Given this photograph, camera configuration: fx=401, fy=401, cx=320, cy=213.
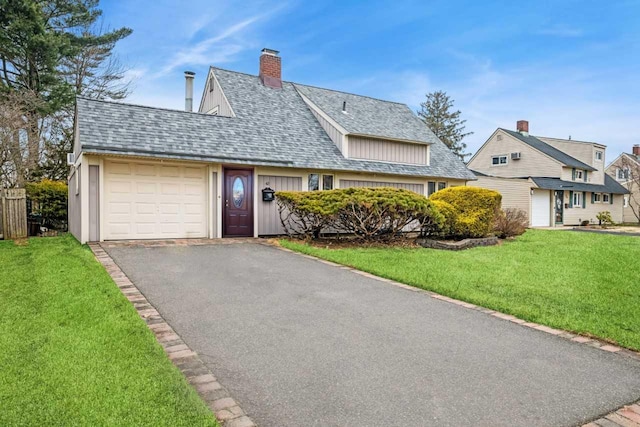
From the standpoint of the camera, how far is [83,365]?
315cm

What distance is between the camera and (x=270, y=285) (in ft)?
21.0

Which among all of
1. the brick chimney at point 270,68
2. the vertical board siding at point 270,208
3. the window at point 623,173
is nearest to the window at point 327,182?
the vertical board siding at point 270,208

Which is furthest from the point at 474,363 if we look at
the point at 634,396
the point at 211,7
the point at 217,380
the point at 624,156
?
the point at 624,156

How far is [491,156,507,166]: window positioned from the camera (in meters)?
29.2

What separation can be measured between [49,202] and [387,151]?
42.3 feet

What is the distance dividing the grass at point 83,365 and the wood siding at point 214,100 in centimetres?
1053

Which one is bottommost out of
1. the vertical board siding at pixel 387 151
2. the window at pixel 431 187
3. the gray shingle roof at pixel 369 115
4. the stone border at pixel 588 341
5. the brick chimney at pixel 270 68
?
the stone border at pixel 588 341

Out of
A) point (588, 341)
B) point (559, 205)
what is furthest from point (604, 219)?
point (588, 341)

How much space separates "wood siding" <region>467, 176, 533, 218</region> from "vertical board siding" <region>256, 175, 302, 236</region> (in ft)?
49.7

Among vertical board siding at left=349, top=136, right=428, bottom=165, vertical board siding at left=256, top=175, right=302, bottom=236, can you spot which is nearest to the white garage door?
vertical board siding at left=349, top=136, right=428, bottom=165

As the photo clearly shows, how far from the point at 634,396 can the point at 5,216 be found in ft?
46.4

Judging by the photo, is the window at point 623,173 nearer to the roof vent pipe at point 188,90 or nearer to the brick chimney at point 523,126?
the brick chimney at point 523,126

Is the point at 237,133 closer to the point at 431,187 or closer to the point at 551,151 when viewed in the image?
the point at 431,187

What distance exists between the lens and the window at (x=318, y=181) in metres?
14.0
